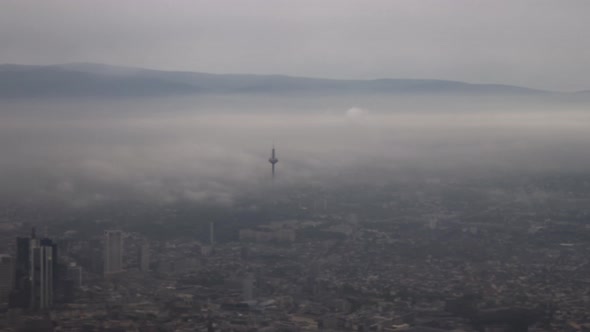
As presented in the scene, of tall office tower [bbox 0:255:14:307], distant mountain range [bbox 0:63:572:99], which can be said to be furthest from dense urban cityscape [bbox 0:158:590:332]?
distant mountain range [bbox 0:63:572:99]

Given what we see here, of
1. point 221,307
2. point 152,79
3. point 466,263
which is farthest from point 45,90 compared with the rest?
point 466,263

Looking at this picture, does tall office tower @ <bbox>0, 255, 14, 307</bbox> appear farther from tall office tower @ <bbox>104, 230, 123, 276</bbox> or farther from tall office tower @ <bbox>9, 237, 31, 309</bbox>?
tall office tower @ <bbox>104, 230, 123, 276</bbox>

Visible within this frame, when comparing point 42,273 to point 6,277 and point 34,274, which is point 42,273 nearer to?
point 34,274

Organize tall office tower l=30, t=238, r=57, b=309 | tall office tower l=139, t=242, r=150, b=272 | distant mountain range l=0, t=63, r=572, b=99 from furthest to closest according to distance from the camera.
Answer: distant mountain range l=0, t=63, r=572, b=99
tall office tower l=139, t=242, r=150, b=272
tall office tower l=30, t=238, r=57, b=309

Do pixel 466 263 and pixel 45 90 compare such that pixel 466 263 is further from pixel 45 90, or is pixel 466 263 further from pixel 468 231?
pixel 45 90

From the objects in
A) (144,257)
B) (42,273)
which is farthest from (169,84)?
(42,273)

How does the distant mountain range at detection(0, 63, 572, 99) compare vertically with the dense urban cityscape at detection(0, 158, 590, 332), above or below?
above
